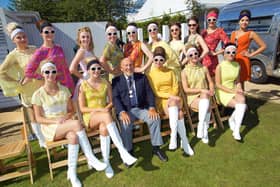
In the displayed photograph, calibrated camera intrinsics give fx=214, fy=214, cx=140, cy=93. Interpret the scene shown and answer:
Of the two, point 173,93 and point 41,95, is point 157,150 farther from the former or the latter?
point 41,95

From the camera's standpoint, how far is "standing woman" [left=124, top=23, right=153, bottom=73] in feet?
12.7

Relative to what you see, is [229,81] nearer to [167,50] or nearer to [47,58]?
[167,50]

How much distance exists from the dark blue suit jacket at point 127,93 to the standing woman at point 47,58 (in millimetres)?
793

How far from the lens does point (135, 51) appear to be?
12.9 ft

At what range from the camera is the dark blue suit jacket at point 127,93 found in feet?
11.3

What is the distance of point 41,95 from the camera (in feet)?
9.46

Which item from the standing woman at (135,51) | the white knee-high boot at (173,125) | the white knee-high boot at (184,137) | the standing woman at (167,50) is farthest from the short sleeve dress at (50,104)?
the standing woman at (167,50)

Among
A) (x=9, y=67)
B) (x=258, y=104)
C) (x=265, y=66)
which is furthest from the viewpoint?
(x=265, y=66)

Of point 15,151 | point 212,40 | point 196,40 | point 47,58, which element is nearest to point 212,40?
point 212,40

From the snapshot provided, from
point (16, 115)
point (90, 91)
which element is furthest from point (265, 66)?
point (16, 115)

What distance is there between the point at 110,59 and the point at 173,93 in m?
1.28

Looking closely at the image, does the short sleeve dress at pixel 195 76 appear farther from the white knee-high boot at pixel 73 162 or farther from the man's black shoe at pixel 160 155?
the white knee-high boot at pixel 73 162

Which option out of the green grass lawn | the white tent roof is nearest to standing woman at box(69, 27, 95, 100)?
the green grass lawn

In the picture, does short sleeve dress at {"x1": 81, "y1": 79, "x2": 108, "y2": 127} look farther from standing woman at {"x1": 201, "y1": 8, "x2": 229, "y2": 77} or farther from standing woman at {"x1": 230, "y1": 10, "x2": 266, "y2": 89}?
standing woman at {"x1": 230, "y1": 10, "x2": 266, "y2": 89}
